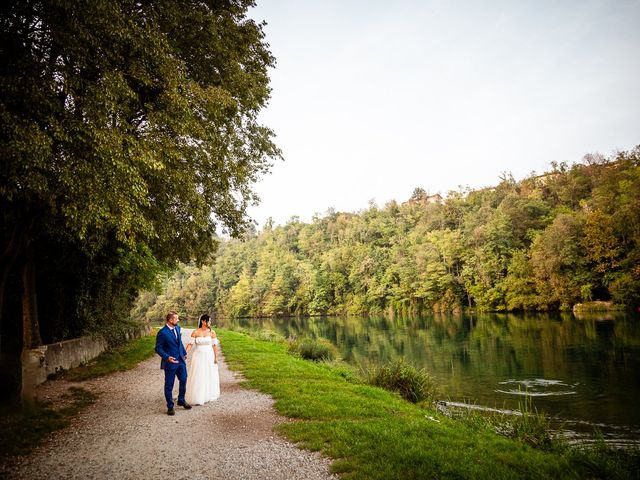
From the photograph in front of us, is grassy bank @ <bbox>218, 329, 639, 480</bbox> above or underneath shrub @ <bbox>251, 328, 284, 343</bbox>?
above

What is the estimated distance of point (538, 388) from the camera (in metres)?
14.0

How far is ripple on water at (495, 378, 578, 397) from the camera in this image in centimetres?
1333

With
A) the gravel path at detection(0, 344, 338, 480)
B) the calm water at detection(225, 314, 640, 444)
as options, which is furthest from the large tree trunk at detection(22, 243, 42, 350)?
the calm water at detection(225, 314, 640, 444)

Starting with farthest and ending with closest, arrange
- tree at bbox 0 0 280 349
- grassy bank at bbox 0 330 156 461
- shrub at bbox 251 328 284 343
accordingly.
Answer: shrub at bbox 251 328 284 343 → tree at bbox 0 0 280 349 → grassy bank at bbox 0 330 156 461

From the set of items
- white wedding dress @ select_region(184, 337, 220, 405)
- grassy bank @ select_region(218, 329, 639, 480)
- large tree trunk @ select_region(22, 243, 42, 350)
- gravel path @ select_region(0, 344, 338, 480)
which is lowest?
grassy bank @ select_region(218, 329, 639, 480)

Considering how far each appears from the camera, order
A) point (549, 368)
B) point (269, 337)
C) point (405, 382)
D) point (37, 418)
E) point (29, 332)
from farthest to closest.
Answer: point (269, 337) < point (549, 368) < point (405, 382) < point (29, 332) < point (37, 418)

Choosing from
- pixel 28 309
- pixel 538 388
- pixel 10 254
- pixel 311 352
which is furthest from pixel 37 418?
pixel 538 388

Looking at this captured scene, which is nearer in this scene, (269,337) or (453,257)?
(269,337)

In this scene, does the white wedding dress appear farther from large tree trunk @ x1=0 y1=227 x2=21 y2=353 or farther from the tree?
large tree trunk @ x1=0 y1=227 x2=21 y2=353

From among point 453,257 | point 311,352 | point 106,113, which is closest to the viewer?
point 106,113

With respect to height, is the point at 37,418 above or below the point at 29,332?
below

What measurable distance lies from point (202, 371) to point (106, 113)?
223 inches

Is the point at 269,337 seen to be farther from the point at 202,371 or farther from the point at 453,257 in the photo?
the point at 453,257

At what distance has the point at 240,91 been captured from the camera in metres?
12.1
